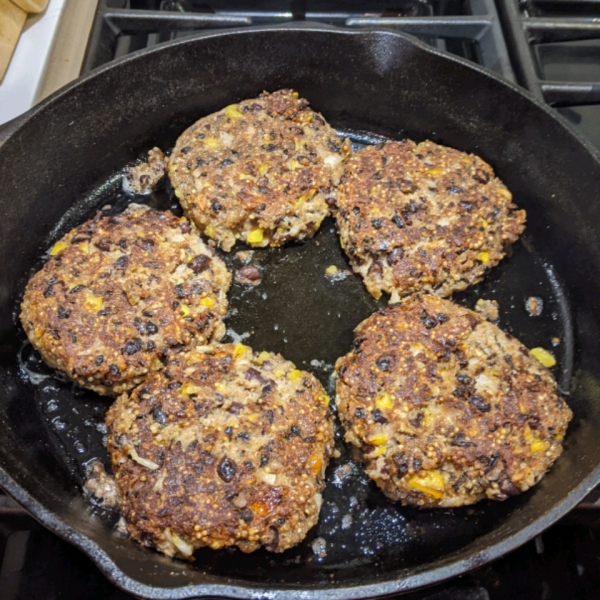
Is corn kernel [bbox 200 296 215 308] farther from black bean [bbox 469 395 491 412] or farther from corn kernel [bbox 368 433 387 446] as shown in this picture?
black bean [bbox 469 395 491 412]

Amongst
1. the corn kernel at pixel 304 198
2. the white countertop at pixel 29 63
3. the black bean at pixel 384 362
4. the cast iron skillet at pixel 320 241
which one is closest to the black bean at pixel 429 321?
the black bean at pixel 384 362

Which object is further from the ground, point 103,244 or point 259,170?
point 259,170

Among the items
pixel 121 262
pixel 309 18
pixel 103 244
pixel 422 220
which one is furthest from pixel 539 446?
pixel 309 18

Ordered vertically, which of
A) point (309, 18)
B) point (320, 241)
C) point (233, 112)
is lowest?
point (320, 241)

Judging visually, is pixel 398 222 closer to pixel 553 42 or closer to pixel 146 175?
pixel 146 175

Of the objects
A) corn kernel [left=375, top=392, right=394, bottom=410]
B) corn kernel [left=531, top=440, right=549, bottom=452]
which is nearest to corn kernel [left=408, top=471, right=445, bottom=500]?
corn kernel [left=375, top=392, right=394, bottom=410]

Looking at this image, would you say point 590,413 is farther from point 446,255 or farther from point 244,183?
point 244,183
